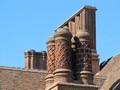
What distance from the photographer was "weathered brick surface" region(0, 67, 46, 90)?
86.5ft

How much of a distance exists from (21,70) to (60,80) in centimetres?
415

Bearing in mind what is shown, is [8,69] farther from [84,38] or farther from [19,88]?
[84,38]

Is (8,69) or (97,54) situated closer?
(8,69)

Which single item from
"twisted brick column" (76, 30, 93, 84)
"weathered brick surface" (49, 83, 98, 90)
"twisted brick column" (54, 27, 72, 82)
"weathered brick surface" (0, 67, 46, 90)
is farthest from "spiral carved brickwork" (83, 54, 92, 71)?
"weathered brick surface" (0, 67, 46, 90)

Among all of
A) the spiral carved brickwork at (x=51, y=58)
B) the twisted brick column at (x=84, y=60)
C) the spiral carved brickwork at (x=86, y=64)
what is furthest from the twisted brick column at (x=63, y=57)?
the spiral carved brickwork at (x=86, y=64)

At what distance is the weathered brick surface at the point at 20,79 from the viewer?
26375 mm

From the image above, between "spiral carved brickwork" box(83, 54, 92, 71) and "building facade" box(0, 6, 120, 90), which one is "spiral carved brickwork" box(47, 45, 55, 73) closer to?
Result: "building facade" box(0, 6, 120, 90)

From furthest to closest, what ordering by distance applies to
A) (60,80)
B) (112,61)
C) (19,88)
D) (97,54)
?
1. (97,54)
2. (112,61)
3. (19,88)
4. (60,80)

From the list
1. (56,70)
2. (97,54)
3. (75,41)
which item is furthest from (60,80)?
(97,54)

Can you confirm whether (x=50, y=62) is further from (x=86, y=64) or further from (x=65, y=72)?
(x=86, y=64)

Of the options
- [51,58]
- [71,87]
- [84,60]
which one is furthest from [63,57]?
[71,87]

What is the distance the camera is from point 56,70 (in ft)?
79.6

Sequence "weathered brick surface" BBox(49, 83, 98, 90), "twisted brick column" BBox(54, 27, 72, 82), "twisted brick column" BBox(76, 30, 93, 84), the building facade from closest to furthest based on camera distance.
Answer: "weathered brick surface" BBox(49, 83, 98, 90) → "twisted brick column" BBox(54, 27, 72, 82) → the building facade → "twisted brick column" BBox(76, 30, 93, 84)

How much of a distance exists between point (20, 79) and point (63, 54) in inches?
145
